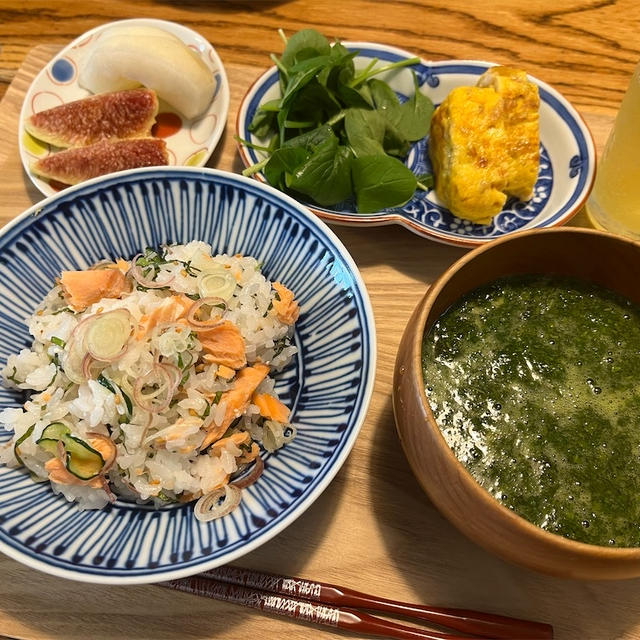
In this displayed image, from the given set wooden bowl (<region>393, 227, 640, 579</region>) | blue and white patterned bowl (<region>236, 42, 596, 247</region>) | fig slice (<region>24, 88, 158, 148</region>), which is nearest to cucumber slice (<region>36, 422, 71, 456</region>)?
wooden bowl (<region>393, 227, 640, 579</region>)

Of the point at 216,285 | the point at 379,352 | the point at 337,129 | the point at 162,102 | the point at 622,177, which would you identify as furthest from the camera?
the point at 162,102

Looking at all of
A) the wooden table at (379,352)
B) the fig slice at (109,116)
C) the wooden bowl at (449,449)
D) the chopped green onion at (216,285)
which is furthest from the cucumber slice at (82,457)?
the fig slice at (109,116)

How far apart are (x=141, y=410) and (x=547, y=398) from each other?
1036 mm

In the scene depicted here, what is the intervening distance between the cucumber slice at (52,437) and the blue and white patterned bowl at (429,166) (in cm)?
111

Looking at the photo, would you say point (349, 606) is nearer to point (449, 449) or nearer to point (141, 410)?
point (449, 449)

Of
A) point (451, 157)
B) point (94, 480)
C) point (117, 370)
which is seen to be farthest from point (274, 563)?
point (451, 157)

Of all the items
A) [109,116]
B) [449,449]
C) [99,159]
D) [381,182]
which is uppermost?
[109,116]

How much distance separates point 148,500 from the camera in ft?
5.00

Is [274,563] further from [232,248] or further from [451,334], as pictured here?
[232,248]

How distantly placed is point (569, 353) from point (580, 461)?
11.1 inches

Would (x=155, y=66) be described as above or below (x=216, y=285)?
above

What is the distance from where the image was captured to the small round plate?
7.96 feet

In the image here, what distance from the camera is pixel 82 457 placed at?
1.44m

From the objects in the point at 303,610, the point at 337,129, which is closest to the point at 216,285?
the point at 303,610
